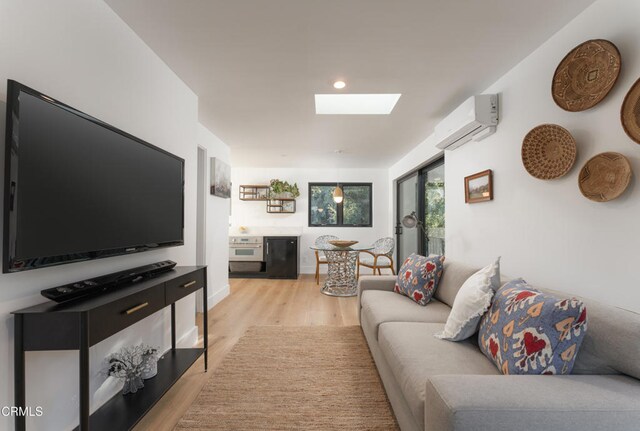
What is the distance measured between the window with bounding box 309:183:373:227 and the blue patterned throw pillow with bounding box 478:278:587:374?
5.23 m


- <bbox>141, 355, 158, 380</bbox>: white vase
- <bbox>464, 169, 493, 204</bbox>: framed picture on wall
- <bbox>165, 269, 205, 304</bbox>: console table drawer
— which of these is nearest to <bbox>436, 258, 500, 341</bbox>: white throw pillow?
<bbox>464, 169, 493, 204</bbox>: framed picture on wall

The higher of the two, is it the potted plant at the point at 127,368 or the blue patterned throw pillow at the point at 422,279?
the blue patterned throw pillow at the point at 422,279

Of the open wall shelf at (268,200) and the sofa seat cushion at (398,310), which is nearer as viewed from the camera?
the sofa seat cushion at (398,310)

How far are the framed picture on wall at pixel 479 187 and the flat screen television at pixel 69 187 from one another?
105 inches

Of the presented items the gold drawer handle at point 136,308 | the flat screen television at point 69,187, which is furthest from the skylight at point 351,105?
the gold drawer handle at point 136,308

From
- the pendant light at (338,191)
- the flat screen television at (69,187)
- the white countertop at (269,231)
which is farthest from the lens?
the white countertop at (269,231)

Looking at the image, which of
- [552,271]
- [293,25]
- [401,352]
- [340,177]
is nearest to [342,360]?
[401,352]

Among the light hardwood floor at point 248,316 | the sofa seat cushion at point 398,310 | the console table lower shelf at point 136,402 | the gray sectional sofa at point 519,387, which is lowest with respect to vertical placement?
the light hardwood floor at point 248,316

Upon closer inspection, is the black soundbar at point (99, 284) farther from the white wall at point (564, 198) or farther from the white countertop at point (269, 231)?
the white countertop at point (269, 231)

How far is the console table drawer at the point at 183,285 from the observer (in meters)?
1.80

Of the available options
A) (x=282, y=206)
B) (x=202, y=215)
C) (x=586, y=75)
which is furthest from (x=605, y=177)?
(x=282, y=206)

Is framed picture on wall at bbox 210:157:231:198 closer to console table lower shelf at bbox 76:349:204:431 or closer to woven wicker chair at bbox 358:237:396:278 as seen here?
console table lower shelf at bbox 76:349:204:431

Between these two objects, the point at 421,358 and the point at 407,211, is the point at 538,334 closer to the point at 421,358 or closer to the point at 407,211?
the point at 421,358

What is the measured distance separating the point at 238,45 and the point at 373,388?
254 cm
